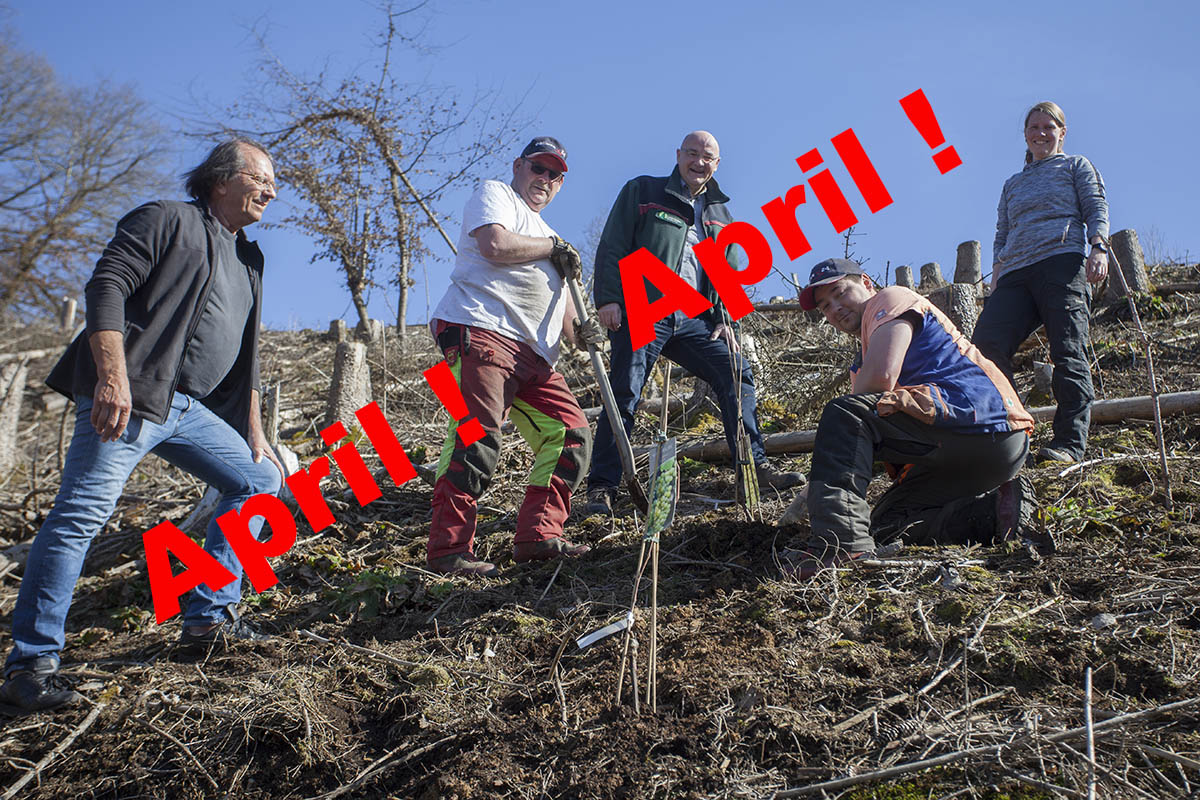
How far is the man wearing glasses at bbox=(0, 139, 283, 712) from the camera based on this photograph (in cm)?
274

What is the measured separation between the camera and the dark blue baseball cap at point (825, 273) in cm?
351

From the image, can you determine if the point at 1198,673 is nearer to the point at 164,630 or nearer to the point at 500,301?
the point at 500,301

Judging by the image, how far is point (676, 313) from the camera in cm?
441

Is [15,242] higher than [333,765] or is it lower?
higher

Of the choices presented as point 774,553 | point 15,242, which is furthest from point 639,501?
point 15,242

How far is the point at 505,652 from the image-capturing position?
9.44 ft

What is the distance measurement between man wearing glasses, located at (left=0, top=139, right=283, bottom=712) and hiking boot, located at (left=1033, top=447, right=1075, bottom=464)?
3569mm

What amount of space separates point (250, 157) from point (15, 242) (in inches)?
845

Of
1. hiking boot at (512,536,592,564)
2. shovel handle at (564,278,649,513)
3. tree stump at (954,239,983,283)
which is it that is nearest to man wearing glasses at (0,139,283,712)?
hiking boot at (512,536,592,564)

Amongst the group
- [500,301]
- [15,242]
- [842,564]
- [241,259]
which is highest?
[15,242]

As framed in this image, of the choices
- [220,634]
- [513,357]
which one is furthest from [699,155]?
[220,634]

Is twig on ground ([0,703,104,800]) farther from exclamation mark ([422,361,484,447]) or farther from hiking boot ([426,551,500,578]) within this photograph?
exclamation mark ([422,361,484,447])

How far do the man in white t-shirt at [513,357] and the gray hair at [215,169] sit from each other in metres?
0.93

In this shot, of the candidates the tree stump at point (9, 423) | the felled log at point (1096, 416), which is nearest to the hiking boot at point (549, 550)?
the felled log at point (1096, 416)
